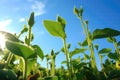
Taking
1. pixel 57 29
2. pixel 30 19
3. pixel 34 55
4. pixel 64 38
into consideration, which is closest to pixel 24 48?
pixel 34 55

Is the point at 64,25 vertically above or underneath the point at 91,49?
above

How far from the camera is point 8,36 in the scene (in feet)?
3.47

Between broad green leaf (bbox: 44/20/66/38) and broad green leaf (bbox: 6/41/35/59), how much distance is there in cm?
52

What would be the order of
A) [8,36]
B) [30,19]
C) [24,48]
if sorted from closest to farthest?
[24,48], [8,36], [30,19]

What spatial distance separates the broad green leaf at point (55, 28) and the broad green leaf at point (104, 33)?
0.76 ft

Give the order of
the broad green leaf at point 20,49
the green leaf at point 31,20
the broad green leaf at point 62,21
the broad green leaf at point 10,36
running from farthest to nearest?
1. the broad green leaf at point 62,21
2. the green leaf at point 31,20
3. the broad green leaf at point 10,36
4. the broad green leaf at point 20,49

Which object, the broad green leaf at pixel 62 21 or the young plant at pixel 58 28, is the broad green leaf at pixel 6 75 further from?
the broad green leaf at pixel 62 21

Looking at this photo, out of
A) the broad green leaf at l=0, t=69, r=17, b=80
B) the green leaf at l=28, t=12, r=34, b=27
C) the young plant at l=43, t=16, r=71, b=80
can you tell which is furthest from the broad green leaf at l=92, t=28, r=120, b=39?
the broad green leaf at l=0, t=69, r=17, b=80

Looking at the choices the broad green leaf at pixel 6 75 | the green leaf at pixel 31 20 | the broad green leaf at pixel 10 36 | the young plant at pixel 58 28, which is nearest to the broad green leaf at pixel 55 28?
the young plant at pixel 58 28

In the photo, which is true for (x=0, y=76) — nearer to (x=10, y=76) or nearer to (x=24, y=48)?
(x=10, y=76)

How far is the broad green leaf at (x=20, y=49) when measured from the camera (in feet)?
2.93

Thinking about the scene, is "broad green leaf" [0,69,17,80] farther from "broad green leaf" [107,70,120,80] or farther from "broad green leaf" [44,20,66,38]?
"broad green leaf" [107,70,120,80]

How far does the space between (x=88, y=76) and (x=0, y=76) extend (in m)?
0.75

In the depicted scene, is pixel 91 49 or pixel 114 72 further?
pixel 91 49
